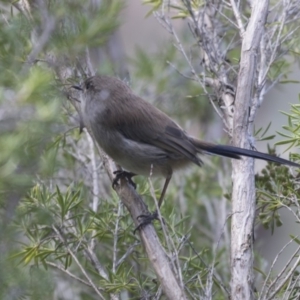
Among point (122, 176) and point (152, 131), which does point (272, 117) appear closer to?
point (152, 131)

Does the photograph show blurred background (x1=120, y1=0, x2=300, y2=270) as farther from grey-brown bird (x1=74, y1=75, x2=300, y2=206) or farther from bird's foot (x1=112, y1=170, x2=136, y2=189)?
bird's foot (x1=112, y1=170, x2=136, y2=189)

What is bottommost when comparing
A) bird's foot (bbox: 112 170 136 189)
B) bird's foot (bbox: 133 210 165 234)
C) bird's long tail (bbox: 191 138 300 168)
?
bird's foot (bbox: 133 210 165 234)

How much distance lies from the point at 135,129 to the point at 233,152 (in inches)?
32.0

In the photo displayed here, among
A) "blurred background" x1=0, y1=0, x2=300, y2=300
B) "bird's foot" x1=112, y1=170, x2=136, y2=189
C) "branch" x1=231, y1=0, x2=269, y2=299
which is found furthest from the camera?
"bird's foot" x1=112, y1=170, x2=136, y2=189

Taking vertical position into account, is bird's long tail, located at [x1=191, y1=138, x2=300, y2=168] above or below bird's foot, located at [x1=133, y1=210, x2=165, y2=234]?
above

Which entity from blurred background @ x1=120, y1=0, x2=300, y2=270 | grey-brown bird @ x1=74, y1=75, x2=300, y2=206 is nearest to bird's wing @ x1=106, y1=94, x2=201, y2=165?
grey-brown bird @ x1=74, y1=75, x2=300, y2=206

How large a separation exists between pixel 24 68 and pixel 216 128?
3417 millimetres

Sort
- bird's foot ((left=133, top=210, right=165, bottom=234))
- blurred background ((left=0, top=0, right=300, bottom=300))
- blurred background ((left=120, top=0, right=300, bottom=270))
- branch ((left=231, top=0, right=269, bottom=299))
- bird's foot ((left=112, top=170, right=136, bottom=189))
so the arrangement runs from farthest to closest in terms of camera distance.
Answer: blurred background ((left=120, top=0, right=300, bottom=270)) → bird's foot ((left=112, top=170, right=136, bottom=189)) → bird's foot ((left=133, top=210, right=165, bottom=234)) → branch ((left=231, top=0, right=269, bottom=299)) → blurred background ((left=0, top=0, right=300, bottom=300))

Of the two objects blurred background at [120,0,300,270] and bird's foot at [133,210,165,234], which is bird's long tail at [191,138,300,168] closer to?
bird's foot at [133,210,165,234]

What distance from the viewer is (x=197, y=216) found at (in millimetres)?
4598

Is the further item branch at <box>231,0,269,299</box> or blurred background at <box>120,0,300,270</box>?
blurred background at <box>120,0,300,270</box>

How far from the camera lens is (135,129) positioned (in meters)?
3.61

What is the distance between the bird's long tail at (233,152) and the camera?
2.90 m

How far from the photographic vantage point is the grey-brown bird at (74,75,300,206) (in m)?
3.52
